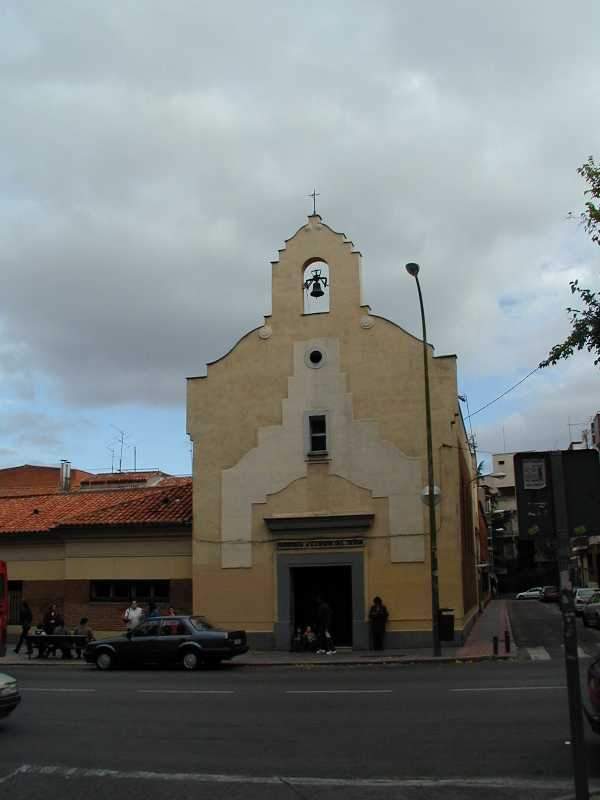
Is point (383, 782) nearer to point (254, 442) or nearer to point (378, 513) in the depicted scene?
point (378, 513)

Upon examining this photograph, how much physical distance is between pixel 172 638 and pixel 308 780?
45.4ft

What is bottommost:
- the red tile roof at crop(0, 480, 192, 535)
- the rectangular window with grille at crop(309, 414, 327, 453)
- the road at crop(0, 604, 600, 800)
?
the road at crop(0, 604, 600, 800)

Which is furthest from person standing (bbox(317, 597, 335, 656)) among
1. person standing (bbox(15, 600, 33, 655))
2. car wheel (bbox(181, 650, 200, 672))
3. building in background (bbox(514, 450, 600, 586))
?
building in background (bbox(514, 450, 600, 586))

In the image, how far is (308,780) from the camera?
8.84 meters

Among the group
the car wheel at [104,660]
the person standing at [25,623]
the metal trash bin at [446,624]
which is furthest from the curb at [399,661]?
the person standing at [25,623]

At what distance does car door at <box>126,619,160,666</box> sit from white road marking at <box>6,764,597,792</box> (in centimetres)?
1278

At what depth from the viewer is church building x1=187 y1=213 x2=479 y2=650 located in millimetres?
25734

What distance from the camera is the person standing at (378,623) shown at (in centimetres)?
2505

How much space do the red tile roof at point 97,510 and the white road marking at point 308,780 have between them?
18906 millimetres

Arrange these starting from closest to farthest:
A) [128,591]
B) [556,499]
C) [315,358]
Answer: [556,499] < [315,358] < [128,591]

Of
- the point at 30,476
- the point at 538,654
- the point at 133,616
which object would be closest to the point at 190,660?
the point at 133,616

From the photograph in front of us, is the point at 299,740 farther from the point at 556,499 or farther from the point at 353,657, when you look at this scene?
the point at 353,657

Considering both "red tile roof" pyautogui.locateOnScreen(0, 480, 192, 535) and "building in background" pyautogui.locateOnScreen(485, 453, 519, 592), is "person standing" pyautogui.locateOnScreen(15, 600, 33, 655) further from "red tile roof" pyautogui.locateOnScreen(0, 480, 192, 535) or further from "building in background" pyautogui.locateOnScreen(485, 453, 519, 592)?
"building in background" pyautogui.locateOnScreen(485, 453, 519, 592)

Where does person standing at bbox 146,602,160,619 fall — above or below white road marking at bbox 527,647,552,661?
above
